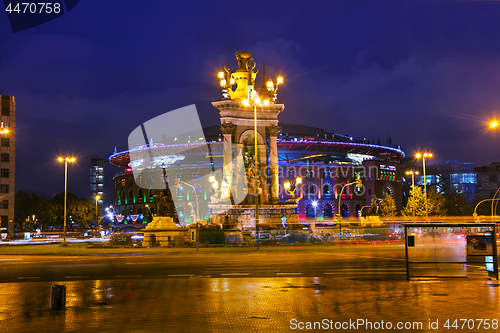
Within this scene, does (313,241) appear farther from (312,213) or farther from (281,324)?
(312,213)

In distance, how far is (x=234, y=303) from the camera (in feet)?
40.5

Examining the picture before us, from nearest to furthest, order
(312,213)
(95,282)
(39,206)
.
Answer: (95,282) → (39,206) → (312,213)

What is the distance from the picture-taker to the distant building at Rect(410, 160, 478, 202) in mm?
158000

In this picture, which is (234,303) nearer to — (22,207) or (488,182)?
(22,207)

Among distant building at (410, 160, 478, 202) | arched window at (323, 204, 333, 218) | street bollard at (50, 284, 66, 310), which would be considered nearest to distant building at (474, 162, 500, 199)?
distant building at (410, 160, 478, 202)

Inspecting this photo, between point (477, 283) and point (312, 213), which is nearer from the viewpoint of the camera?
point (477, 283)

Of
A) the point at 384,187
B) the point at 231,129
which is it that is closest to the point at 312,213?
A: the point at 384,187

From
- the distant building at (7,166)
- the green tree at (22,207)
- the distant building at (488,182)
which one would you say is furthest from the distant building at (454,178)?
the distant building at (7,166)

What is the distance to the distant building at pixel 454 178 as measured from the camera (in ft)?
518

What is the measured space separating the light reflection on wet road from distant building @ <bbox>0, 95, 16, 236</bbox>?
7390 cm

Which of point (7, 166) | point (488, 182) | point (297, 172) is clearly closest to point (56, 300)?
point (7, 166)

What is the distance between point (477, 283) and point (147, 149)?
421ft

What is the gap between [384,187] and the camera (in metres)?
136

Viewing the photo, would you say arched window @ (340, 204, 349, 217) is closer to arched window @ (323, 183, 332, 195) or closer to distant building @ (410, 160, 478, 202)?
arched window @ (323, 183, 332, 195)
